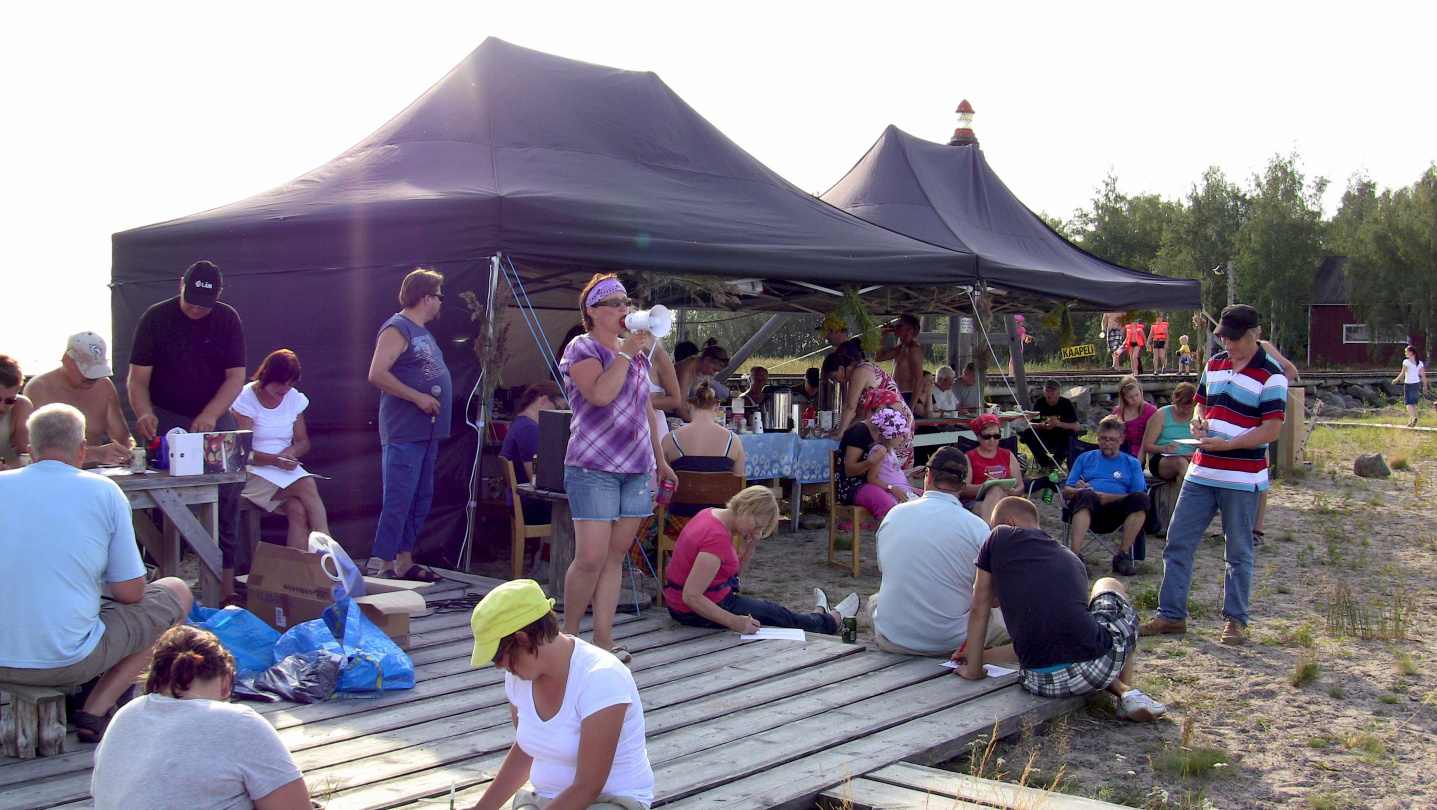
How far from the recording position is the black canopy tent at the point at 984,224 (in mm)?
9898

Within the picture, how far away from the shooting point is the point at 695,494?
5.78 metres

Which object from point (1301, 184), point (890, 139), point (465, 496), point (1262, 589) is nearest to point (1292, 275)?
point (1301, 184)

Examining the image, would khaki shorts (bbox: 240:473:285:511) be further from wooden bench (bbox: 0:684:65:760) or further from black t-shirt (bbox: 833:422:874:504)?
black t-shirt (bbox: 833:422:874:504)

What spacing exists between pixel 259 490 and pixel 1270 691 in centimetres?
478

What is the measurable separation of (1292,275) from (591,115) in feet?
131

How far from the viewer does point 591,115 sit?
310 inches

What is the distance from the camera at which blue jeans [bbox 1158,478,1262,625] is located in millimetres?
5047

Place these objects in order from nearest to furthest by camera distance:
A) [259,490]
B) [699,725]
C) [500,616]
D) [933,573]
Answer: [500,616]
[699,725]
[933,573]
[259,490]

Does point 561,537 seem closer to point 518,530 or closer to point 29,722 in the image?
point 518,530

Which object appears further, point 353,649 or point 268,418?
point 268,418

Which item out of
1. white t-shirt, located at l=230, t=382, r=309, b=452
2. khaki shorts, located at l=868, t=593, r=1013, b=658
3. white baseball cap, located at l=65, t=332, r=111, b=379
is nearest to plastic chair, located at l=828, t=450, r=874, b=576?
khaki shorts, located at l=868, t=593, r=1013, b=658

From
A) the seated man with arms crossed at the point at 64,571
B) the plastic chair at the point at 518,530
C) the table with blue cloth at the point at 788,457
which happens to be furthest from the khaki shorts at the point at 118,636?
the table with blue cloth at the point at 788,457

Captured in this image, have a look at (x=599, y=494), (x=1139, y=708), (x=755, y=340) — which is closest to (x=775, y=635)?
(x=599, y=494)

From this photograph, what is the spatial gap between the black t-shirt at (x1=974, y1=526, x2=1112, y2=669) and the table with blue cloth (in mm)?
2944
